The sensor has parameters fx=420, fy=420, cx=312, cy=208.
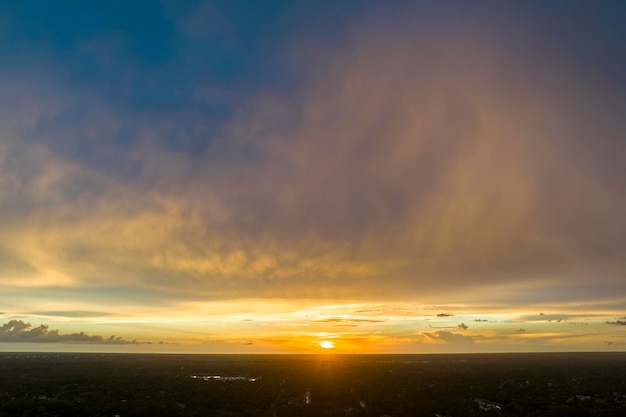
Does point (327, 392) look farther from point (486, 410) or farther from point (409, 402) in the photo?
point (486, 410)

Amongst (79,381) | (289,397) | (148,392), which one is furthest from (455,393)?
(79,381)

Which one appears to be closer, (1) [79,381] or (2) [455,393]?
(2) [455,393]

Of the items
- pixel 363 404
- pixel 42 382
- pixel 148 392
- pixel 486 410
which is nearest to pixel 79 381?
pixel 42 382

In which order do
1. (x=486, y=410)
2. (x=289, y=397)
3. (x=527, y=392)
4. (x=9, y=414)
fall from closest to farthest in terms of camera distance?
(x=9, y=414), (x=486, y=410), (x=289, y=397), (x=527, y=392)

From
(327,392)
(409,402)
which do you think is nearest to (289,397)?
(327,392)

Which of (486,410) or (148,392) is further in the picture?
(148,392)

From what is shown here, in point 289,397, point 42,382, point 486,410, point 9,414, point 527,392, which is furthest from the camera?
point 42,382

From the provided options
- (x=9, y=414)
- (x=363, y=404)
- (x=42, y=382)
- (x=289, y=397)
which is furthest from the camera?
(x=42, y=382)

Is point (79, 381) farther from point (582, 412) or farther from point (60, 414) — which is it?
point (582, 412)

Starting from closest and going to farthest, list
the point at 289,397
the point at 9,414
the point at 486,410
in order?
the point at 9,414 → the point at 486,410 → the point at 289,397
